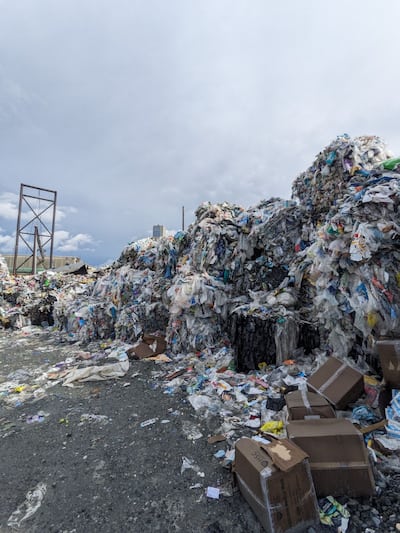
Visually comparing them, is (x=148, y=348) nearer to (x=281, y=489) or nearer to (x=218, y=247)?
(x=218, y=247)

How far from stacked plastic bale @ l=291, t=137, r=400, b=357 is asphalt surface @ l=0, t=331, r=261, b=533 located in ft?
4.77

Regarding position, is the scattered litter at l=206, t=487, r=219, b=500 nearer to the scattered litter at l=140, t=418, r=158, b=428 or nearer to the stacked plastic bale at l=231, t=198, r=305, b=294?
the scattered litter at l=140, t=418, r=158, b=428

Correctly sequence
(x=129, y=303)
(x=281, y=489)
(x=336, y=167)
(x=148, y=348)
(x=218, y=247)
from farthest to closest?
(x=129, y=303) < (x=218, y=247) < (x=148, y=348) < (x=336, y=167) < (x=281, y=489)

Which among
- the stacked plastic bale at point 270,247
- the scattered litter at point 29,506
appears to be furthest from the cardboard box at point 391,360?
the scattered litter at point 29,506

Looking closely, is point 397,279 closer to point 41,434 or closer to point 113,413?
point 113,413

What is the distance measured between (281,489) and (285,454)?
0.48 ft

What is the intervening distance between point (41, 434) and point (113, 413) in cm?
58

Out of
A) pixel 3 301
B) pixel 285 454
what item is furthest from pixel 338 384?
pixel 3 301

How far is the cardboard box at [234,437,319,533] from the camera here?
1300 millimetres

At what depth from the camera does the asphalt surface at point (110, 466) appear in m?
1.46

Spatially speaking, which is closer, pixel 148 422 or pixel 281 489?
pixel 281 489

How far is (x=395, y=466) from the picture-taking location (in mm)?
1636

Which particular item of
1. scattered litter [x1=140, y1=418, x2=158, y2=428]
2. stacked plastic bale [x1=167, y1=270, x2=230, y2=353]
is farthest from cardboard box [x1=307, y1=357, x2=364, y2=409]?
stacked plastic bale [x1=167, y1=270, x2=230, y2=353]

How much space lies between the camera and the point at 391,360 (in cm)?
199
